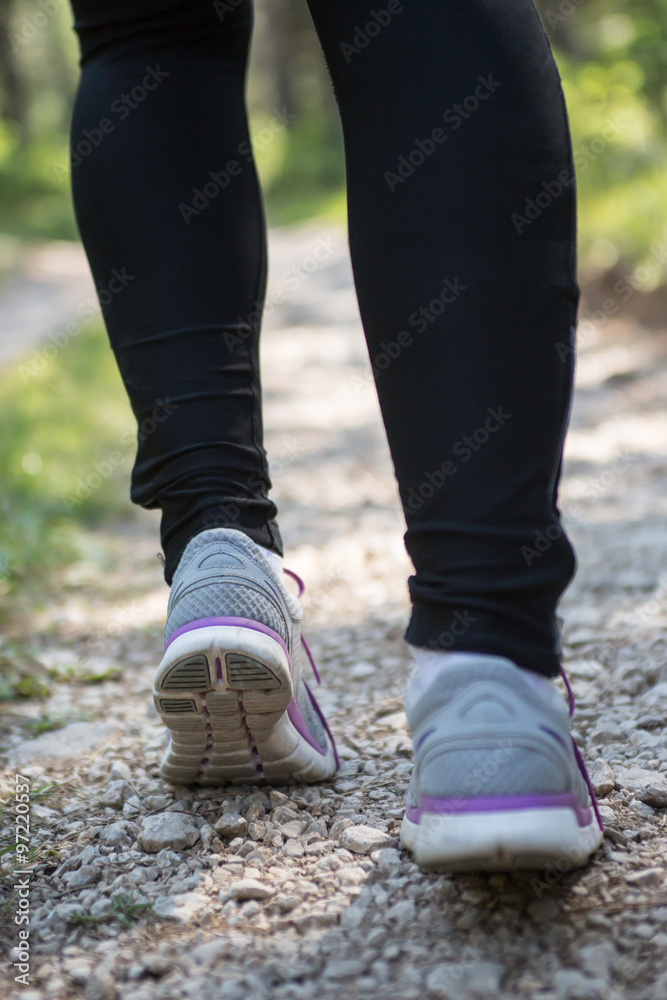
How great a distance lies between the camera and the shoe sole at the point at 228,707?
0.91 metres

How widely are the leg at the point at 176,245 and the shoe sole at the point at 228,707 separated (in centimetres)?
17

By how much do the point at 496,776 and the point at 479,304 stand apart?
1.29 ft

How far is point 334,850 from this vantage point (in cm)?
95

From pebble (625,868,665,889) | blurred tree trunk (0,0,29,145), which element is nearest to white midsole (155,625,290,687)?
pebble (625,868,665,889)

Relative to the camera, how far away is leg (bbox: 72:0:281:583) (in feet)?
3.40

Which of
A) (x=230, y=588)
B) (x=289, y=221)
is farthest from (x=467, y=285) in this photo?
(x=289, y=221)

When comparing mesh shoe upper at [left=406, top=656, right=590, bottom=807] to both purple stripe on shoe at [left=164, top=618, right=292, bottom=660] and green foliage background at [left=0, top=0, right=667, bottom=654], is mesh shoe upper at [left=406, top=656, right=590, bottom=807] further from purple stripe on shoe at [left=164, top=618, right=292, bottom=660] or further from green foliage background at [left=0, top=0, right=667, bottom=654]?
green foliage background at [left=0, top=0, right=667, bottom=654]

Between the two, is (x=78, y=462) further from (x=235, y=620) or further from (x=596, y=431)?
(x=235, y=620)

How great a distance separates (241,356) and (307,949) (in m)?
0.62

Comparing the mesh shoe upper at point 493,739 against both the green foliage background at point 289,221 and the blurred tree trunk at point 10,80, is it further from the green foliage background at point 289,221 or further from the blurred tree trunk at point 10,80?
the blurred tree trunk at point 10,80

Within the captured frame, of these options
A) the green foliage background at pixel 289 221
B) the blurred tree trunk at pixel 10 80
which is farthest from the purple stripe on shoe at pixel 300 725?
the blurred tree trunk at pixel 10 80

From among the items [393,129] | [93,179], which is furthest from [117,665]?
[393,129]

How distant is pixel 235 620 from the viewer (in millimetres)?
924

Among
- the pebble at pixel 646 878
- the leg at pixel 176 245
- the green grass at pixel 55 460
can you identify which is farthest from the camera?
the green grass at pixel 55 460
